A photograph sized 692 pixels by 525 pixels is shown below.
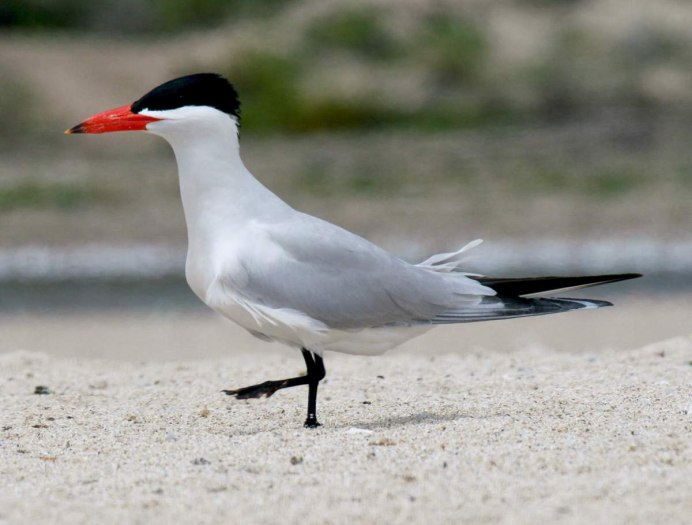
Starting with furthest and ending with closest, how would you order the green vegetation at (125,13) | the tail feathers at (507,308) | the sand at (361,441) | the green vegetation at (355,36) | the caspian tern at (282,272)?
the green vegetation at (125,13) < the green vegetation at (355,36) < the tail feathers at (507,308) < the caspian tern at (282,272) < the sand at (361,441)

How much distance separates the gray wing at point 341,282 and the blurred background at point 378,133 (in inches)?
278

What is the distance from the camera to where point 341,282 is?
4988mm

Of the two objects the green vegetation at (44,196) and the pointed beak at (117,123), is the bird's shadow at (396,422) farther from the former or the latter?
the green vegetation at (44,196)

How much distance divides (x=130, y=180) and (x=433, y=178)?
4619 millimetres

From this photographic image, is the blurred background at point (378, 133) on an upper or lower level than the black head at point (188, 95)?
upper

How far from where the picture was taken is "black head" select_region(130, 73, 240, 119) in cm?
500

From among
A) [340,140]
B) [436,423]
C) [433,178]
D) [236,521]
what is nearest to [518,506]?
[236,521]

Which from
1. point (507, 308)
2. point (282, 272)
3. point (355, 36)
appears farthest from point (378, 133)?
point (282, 272)

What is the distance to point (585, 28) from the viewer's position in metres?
26.9

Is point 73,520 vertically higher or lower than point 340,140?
lower

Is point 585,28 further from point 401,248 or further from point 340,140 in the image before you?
point 401,248

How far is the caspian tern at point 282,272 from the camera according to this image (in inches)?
191

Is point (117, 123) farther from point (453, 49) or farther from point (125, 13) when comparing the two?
point (125, 13)

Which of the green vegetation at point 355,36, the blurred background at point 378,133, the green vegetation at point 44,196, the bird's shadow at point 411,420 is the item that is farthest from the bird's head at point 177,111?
the green vegetation at point 355,36
